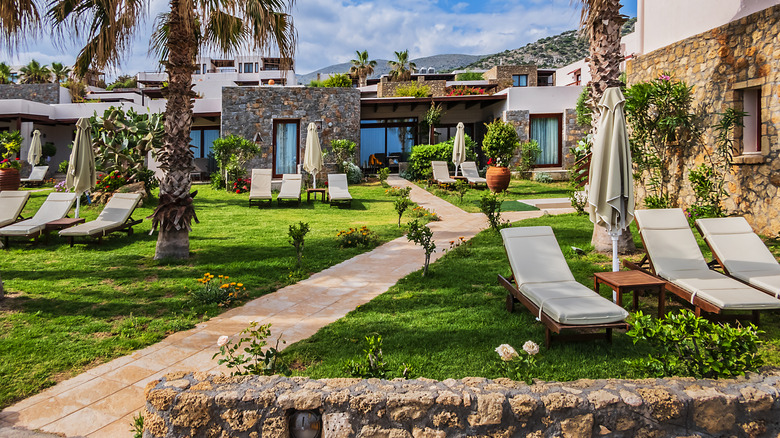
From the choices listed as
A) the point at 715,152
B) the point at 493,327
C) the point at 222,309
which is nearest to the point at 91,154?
the point at 222,309

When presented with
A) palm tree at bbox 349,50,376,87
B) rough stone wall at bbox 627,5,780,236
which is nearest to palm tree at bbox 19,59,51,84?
palm tree at bbox 349,50,376,87

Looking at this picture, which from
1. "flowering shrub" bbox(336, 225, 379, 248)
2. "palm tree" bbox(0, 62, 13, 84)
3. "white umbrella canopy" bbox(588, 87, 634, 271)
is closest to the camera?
"white umbrella canopy" bbox(588, 87, 634, 271)

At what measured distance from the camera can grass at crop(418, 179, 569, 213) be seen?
12984mm

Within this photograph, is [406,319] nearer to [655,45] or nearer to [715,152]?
[715,152]

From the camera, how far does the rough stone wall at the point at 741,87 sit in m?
7.79

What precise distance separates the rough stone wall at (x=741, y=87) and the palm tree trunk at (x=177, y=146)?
29.1 ft

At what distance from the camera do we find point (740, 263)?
552cm

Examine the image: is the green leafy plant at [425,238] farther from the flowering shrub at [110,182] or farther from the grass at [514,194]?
the flowering shrub at [110,182]

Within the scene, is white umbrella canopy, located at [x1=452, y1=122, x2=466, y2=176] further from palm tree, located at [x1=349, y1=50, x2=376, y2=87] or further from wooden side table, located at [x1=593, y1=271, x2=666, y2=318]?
palm tree, located at [x1=349, y1=50, x2=376, y2=87]

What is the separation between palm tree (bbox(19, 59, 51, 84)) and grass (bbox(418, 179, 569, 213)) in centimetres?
4392

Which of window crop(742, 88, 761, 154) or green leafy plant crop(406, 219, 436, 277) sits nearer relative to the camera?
green leafy plant crop(406, 219, 436, 277)

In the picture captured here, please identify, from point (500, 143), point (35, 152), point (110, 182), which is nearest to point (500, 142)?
point (500, 143)

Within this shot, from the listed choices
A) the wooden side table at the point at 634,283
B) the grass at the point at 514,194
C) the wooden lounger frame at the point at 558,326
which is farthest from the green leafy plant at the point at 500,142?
the wooden lounger frame at the point at 558,326

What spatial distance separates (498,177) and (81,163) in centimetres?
1089
